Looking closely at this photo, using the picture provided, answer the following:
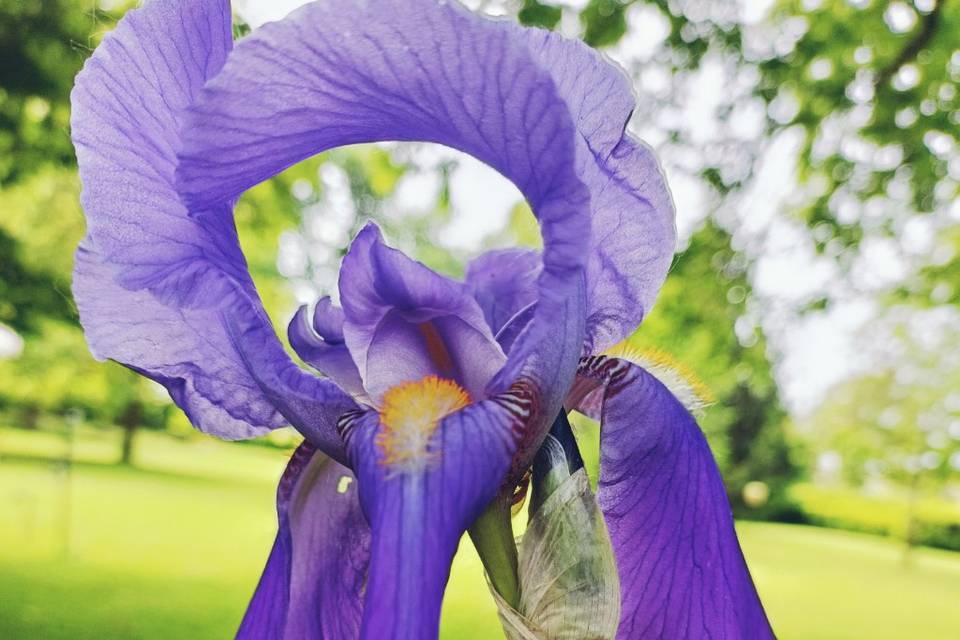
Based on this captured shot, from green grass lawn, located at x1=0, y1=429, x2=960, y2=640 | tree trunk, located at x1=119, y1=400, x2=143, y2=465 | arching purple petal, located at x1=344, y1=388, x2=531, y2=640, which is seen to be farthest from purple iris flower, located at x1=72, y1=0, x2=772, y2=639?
tree trunk, located at x1=119, y1=400, x2=143, y2=465

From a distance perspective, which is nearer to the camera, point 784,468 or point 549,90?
point 549,90

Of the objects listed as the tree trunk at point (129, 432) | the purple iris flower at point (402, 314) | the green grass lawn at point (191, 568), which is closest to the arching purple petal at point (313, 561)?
the purple iris flower at point (402, 314)

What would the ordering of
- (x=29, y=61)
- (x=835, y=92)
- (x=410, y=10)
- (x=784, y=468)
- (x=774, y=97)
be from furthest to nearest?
(x=784, y=468) < (x=774, y=97) < (x=835, y=92) < (x=29, y=61) < (x=410, y=10)

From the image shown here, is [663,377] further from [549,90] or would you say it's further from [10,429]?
[10,429]

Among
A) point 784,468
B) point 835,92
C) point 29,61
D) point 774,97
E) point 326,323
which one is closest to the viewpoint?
point 326,323

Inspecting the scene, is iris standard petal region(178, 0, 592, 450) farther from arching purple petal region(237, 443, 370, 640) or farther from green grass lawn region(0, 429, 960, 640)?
green grass lawn region(0, 429, 960, 640)

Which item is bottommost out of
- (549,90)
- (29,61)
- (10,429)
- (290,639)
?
(10,429)

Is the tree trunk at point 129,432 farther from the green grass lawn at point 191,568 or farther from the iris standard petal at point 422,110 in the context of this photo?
the iris standard petal at point 422,110

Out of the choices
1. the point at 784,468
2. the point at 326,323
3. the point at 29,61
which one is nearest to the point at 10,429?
the point at 784,468
